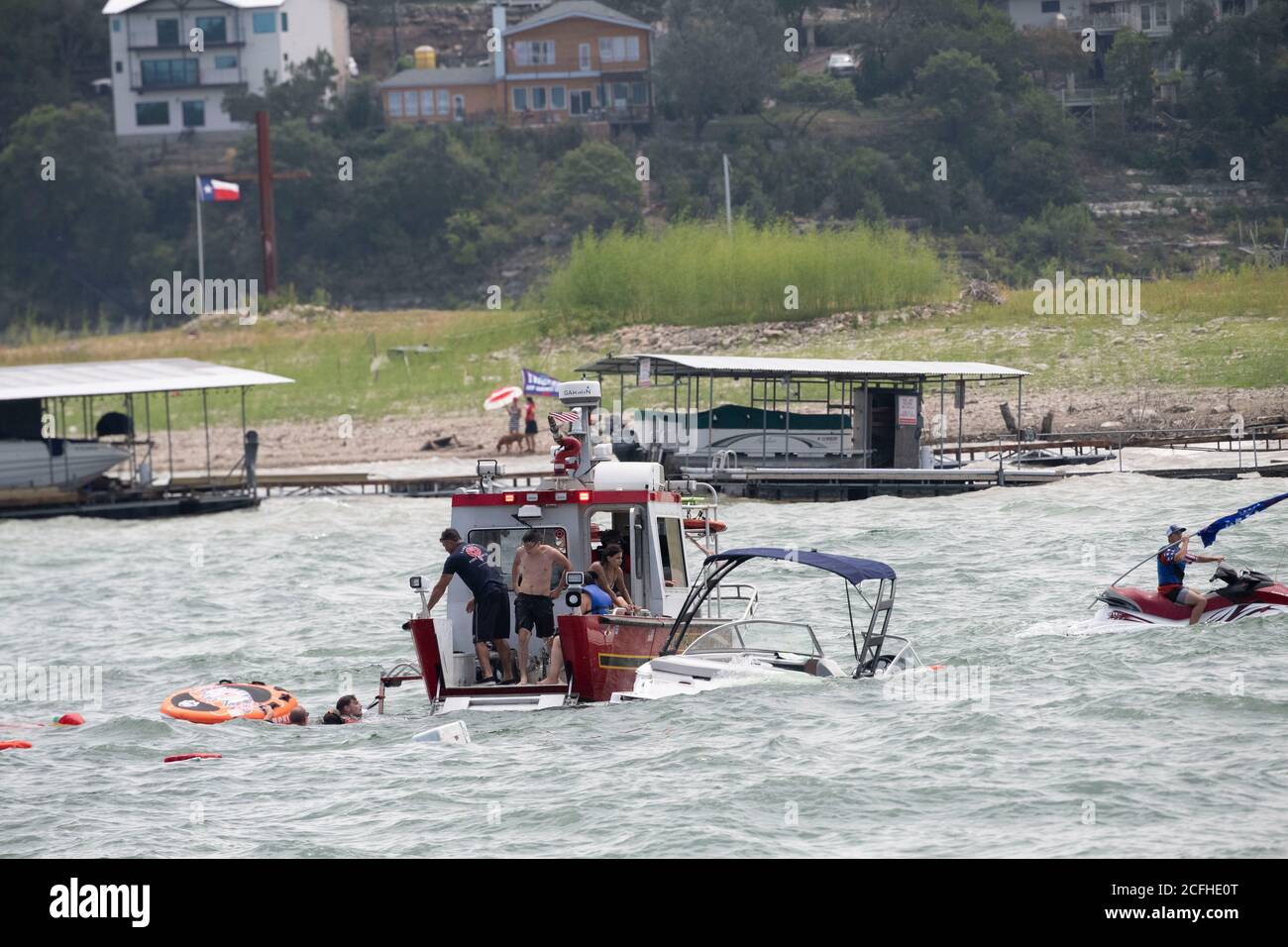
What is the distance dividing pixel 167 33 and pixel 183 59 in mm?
1982

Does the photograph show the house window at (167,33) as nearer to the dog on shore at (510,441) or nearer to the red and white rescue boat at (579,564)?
the dog on shore at (510,441)

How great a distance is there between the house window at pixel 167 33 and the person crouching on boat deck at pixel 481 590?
100m

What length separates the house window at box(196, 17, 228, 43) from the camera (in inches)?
4417

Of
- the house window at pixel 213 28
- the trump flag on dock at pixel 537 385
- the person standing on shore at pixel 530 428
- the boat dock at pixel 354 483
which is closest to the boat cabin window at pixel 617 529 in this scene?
the trump flag on dock at pixel 537 385

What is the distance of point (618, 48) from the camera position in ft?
362

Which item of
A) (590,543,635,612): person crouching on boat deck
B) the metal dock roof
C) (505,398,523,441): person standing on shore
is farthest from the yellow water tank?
(590,543,635,612): person crouching on boat deck

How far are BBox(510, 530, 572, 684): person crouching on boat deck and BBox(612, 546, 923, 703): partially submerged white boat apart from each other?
954mm

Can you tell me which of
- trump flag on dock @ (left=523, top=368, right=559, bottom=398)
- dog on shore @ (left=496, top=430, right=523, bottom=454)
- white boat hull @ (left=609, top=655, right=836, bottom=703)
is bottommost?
dog on shore @ (left=496, top=430, right=523, bottom=454)

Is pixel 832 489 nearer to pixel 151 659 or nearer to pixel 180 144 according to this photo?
pixel 151 659

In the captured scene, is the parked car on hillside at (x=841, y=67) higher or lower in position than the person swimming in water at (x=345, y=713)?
higher

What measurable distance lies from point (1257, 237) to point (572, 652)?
76.2 metres

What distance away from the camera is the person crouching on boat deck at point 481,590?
18.2 metres

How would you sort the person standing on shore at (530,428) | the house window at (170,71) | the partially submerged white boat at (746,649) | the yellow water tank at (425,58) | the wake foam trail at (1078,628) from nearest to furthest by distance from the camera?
the partially submerged white boat at (746,649) → the wake foam trail at (1078,628) → the person standing on shore at (530,428) → the house window at (170,71) → the yellow water tank at (425,58)

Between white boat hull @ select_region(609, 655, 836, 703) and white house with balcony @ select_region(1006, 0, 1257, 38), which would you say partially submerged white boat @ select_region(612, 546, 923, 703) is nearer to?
white boat hull @ select_region(609, 655, 836, 703)
